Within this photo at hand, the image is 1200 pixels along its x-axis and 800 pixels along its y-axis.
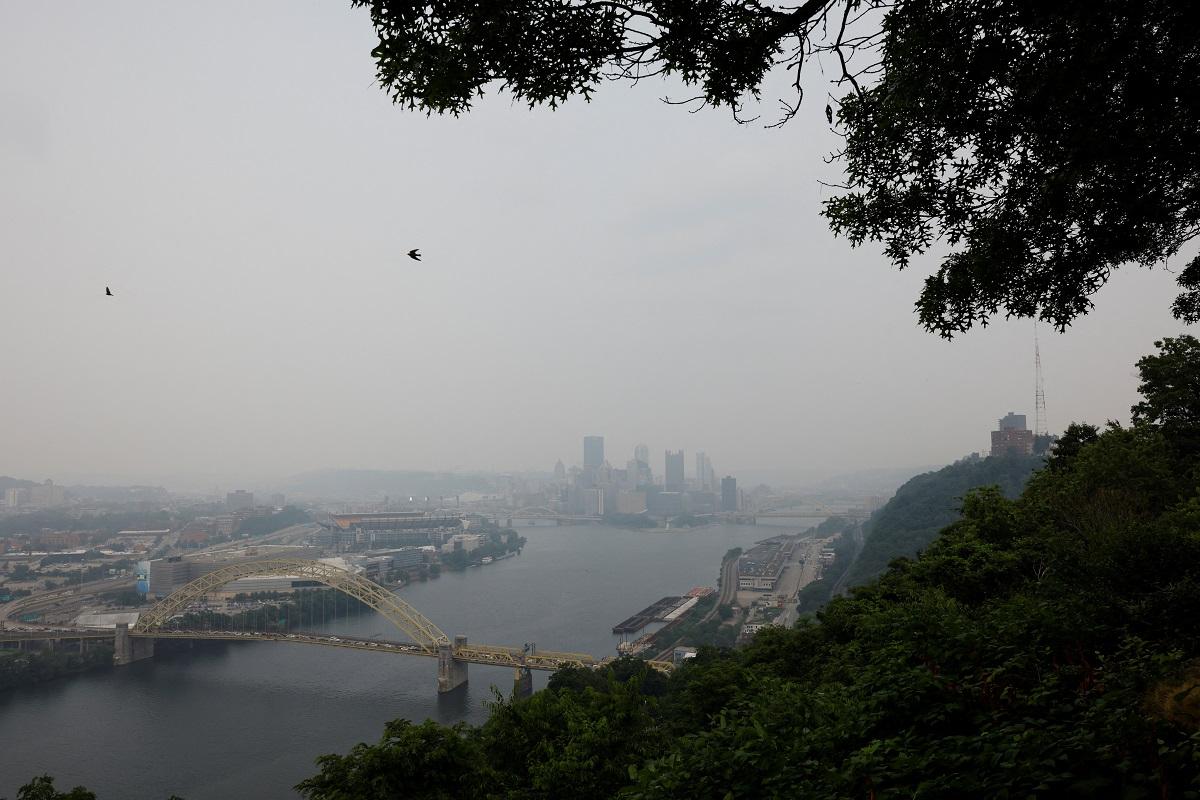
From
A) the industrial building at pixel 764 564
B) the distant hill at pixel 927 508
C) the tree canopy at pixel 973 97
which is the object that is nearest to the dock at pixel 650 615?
the industrial building at pixel 764 564

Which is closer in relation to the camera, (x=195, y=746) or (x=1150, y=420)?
(x=1150, y=420)

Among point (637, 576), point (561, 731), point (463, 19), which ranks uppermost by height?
point (463, 19)

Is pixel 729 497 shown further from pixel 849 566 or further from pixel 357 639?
pixel 357 639

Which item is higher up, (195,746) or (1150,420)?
(1150,420)

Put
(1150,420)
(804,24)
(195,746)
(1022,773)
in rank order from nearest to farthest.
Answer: (1022,773) < (804,24) < (1150,420) < (195,746)

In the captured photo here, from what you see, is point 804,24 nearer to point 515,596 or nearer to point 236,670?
point 236,670

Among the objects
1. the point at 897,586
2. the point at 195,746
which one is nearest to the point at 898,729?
the point at 897,586

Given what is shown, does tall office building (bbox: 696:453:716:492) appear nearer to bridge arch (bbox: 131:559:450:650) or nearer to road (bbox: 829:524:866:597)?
road (bbox: 829:524:866:597)

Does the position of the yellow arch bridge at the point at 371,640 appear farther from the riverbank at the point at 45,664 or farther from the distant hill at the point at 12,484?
the distant hill at the point at 12,484

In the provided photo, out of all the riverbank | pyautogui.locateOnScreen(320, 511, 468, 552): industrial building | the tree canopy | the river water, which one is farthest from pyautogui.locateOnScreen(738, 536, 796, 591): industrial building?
the tree canopy
